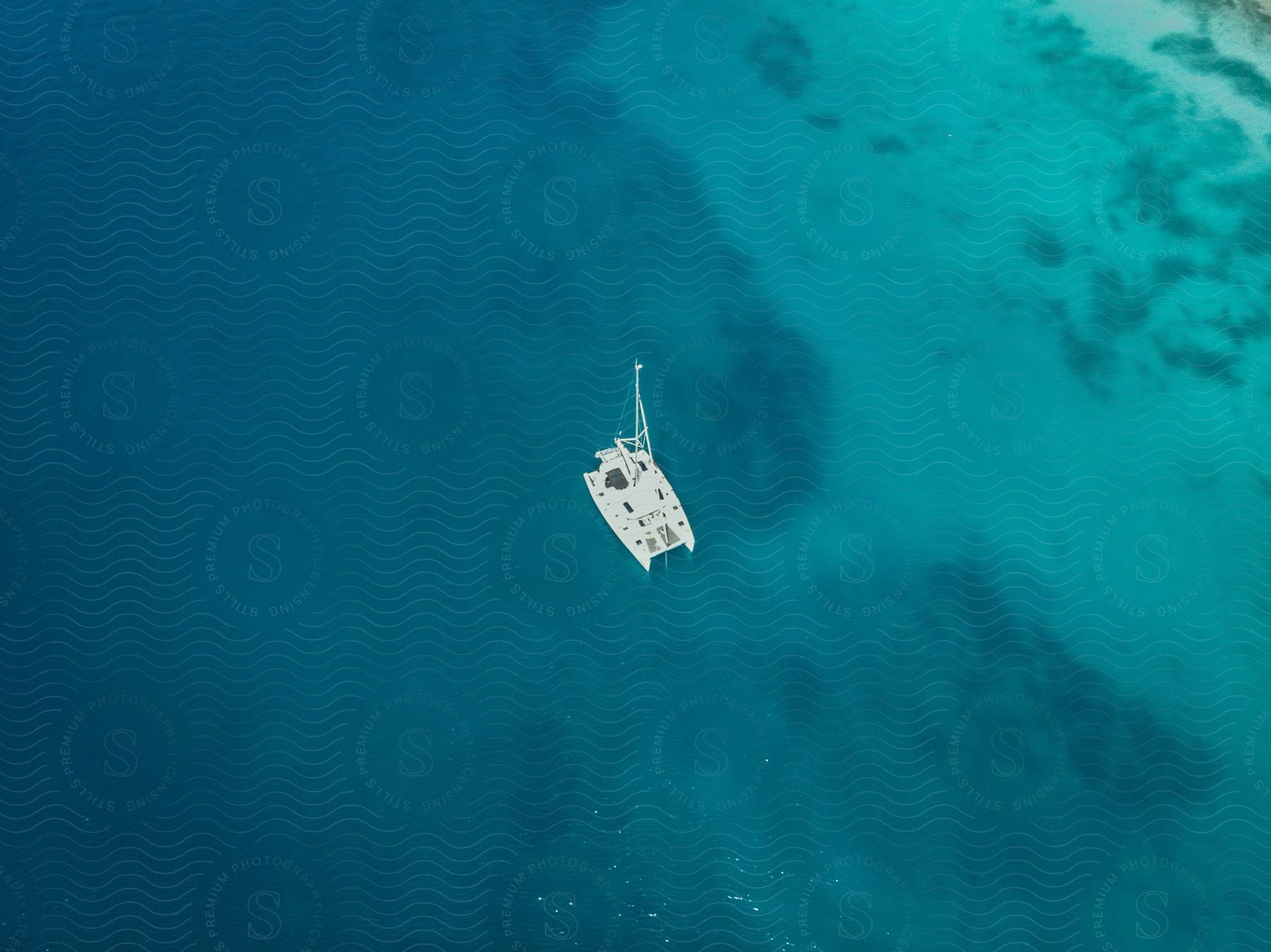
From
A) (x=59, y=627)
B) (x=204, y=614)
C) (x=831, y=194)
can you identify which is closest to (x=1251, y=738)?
(x=831, y=194)

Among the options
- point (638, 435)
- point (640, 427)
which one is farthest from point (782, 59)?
point (638, 435)

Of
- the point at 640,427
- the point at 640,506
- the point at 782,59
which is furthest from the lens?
the point at 782,59

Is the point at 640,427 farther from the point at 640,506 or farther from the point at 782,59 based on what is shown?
the point at 782,59

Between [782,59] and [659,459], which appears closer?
[659,459]

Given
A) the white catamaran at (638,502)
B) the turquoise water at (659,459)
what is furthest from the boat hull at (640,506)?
the turquoise water at (659,459)

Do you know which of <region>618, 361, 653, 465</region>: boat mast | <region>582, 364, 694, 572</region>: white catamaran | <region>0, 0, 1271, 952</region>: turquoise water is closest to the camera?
<region>0, 0, 1271, 952</region>: turquoise water

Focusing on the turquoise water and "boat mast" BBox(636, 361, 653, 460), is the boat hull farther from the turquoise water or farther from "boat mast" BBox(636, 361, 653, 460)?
the turquoise water

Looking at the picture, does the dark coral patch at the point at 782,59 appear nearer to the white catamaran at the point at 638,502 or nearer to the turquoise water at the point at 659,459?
the turquoise water at the point at 659,459

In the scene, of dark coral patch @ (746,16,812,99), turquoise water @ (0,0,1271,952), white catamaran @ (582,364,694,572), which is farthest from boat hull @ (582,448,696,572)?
dark coral patch @ (746,16,812,99)
